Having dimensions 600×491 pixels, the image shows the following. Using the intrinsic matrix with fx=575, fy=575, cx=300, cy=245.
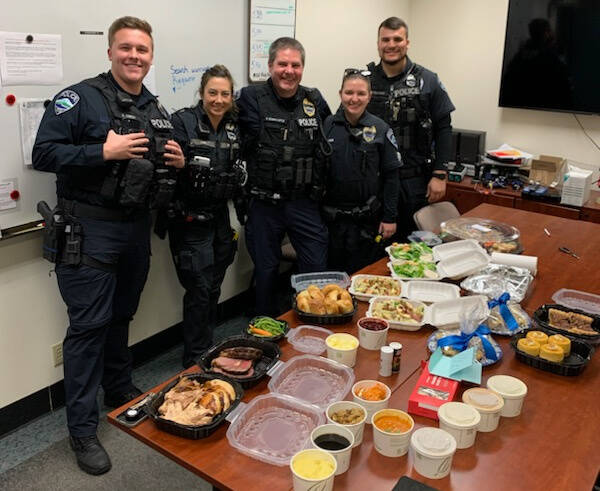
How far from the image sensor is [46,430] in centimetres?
259

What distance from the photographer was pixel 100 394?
9.43ft

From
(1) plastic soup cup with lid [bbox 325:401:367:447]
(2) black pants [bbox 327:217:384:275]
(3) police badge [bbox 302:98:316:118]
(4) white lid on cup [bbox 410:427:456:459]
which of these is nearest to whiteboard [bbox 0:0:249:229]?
(3) police badge [bbox 302:98:316:118]

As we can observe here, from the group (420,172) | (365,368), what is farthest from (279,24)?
(365,368)

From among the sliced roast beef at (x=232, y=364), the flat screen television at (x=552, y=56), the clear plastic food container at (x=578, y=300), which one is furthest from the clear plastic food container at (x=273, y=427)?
the flat screen television at (x=552, y=56)

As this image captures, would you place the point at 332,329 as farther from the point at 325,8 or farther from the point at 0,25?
the point at 325,8

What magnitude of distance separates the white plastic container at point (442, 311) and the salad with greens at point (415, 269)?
0.91ft

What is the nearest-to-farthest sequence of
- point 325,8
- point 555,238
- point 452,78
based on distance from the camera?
point 555,238, point 325,8, point 452,78

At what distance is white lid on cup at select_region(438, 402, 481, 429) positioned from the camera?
4.75 ft

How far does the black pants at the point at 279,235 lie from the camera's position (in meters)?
3.12

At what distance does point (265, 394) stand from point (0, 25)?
168 centimetres

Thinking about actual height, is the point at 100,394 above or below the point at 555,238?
below

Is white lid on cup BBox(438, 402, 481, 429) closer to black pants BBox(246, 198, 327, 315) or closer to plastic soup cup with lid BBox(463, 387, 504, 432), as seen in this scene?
plastic soup cup with lid BBox(463, 387, 504, 432)

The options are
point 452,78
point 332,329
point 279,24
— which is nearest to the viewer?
point 332,329

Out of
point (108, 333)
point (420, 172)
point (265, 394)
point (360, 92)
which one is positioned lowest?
point (108, 333)
